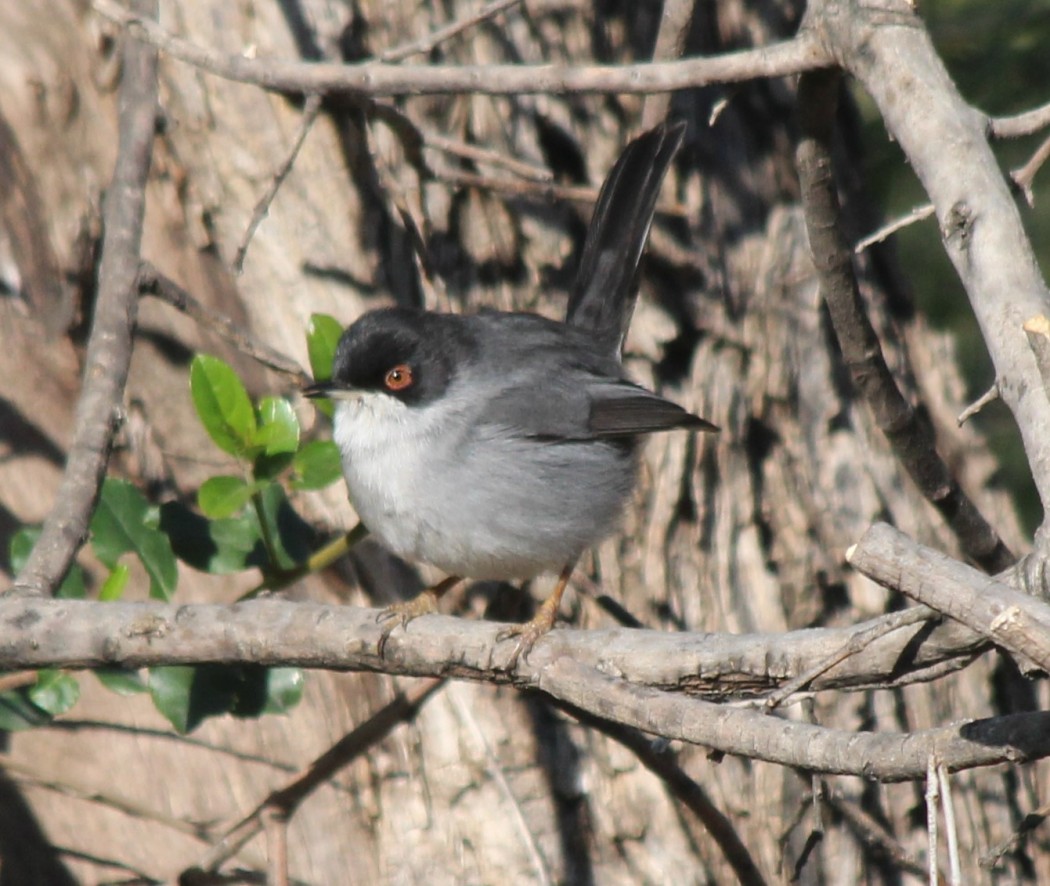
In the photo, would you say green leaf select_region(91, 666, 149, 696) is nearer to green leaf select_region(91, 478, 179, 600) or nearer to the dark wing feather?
green leaf select_region(91, 478, 179, 600)

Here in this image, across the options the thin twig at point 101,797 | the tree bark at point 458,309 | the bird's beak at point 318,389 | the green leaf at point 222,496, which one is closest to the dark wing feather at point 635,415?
the tree bark at point 458,309

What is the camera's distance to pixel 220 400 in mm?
3260

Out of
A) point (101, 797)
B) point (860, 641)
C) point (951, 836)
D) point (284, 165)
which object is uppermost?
point (284, 165)

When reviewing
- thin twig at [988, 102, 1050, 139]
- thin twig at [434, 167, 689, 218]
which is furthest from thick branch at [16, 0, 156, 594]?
thin twig at [988, 102, 1050, 139]

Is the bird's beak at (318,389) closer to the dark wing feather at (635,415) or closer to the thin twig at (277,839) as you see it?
the dark wing feather at (635,415)

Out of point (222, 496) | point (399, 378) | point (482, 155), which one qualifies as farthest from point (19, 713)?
point (482, 155)

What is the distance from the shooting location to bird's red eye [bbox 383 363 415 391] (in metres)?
3.66

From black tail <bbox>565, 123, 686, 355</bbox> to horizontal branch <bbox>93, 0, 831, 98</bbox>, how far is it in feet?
2.23

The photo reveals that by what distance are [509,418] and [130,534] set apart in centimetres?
115

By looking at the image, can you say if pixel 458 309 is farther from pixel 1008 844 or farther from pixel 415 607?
pixel 1008 844

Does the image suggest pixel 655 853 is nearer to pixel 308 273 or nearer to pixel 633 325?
pixel 633 325

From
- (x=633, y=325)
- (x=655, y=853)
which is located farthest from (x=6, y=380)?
(x=655, y=853)

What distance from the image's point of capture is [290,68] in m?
3.23

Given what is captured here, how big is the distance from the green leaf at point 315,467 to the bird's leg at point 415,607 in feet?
1.32
